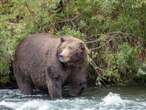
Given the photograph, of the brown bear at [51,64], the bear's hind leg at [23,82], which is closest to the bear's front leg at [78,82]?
the brown bear at [51,64]

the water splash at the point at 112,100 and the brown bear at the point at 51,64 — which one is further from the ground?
the brown bear at the point at 51,64

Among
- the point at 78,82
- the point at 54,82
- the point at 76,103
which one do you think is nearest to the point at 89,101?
the point at 76,103

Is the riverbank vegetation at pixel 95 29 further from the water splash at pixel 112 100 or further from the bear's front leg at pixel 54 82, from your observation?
the bear's front leg at pixel 54 82

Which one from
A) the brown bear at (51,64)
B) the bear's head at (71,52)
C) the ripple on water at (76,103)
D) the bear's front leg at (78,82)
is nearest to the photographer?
the ripple on water at (76,103)

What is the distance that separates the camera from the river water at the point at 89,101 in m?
11.5

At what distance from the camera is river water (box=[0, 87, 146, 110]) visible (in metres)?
11.5

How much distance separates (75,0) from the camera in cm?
1404

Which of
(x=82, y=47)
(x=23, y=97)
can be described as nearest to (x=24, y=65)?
(x=23, y=97)

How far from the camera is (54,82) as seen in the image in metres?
12.4

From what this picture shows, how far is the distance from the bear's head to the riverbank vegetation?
3.55 feet

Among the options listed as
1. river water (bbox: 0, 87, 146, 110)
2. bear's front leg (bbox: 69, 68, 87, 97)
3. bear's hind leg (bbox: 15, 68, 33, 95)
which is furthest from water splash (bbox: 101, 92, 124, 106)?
bear's hind leg (bbox: 15, 68, 33, 95)

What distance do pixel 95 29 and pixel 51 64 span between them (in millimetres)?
1943

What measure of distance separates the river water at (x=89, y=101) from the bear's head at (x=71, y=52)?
28.9 inches

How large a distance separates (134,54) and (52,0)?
6.64 ft
